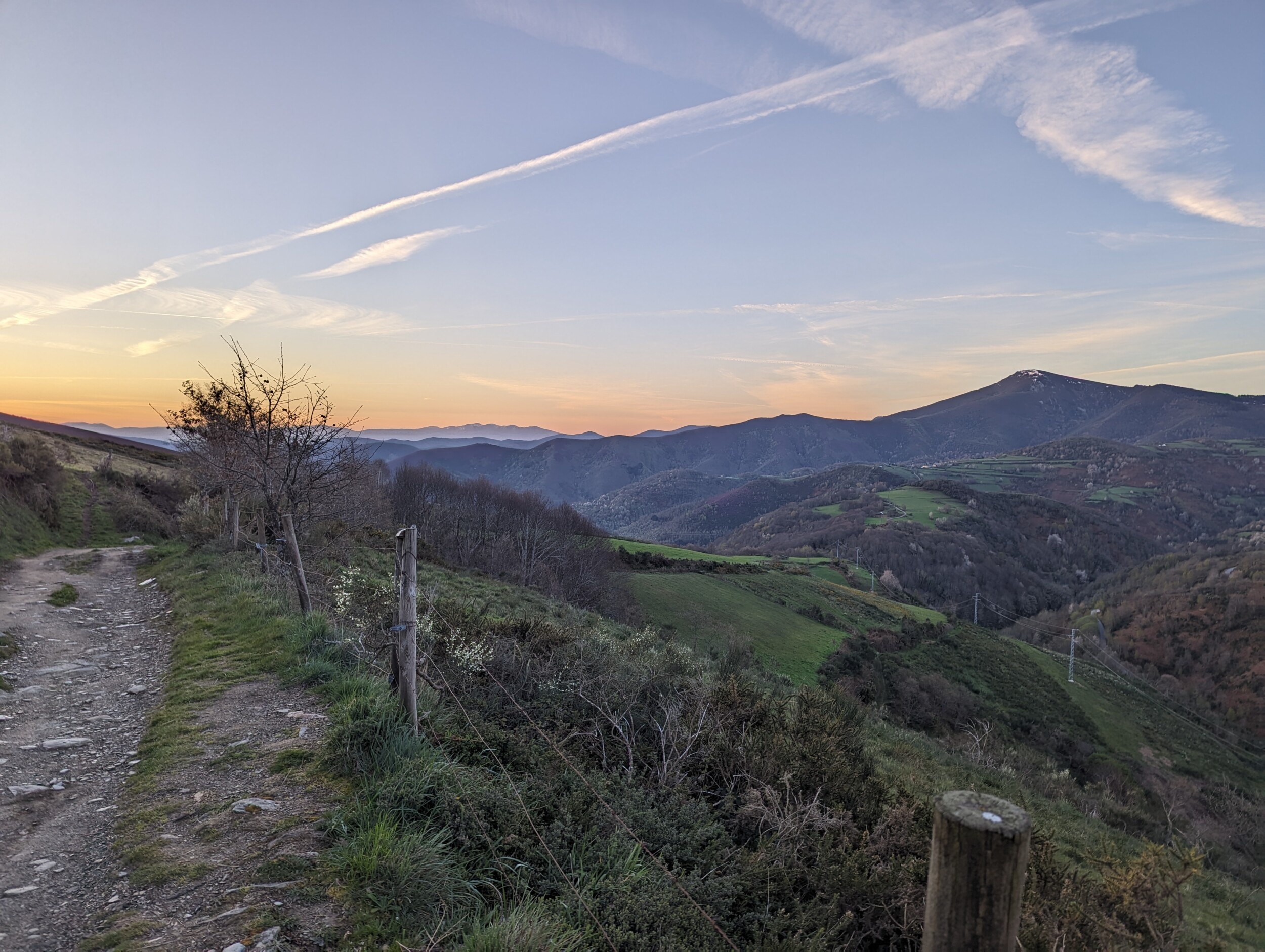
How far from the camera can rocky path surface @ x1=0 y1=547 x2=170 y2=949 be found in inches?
138

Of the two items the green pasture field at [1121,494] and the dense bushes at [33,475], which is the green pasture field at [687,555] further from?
the green pasture field at [1121,494]

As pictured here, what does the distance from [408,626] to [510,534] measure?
47506 millimetres

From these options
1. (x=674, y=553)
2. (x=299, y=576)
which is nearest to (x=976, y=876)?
(x=299, y=576)

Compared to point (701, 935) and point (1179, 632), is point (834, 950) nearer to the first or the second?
point (701, 935)

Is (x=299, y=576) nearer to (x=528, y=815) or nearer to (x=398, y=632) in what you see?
(x=398, y=632)

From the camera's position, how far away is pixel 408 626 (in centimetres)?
533

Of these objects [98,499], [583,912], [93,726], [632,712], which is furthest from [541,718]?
[98,499]

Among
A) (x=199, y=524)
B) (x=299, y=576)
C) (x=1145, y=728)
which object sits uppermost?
(x=299, y=576)

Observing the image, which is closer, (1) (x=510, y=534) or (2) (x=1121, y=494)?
(1) (x=510, y=534)

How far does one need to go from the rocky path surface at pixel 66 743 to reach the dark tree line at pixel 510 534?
19.9m

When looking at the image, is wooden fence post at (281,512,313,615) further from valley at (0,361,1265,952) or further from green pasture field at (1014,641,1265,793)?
green pasture field at (1014,641,1265,793)

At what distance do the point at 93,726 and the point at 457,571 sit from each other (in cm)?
2162

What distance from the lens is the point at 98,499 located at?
23.7m

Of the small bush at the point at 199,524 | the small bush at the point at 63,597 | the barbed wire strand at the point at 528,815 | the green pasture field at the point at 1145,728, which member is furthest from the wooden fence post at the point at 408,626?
the green pasture field at the point at 1145,728
